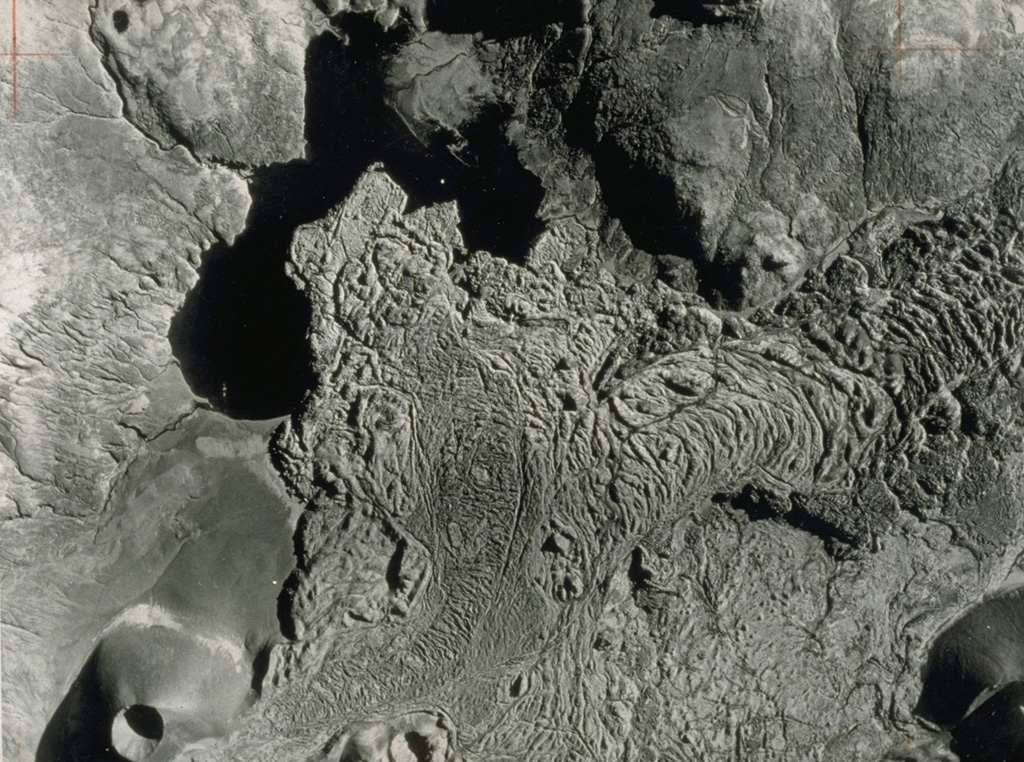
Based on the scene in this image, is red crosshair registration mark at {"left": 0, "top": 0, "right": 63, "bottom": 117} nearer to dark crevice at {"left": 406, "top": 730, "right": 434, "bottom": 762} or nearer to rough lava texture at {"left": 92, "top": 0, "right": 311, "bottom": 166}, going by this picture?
rough lava texture at {"left": 92, "top": 0, "right": 311, "bottom": 166}

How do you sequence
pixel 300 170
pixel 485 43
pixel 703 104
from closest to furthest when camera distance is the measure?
pixel 703 104 < pixel 485 43 < pixel 300 170

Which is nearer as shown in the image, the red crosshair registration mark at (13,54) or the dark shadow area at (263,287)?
the red crosshair registration mark at (13,54)

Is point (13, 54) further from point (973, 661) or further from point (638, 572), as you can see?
point (973, 661)

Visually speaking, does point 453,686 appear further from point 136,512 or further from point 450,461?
point 136,512

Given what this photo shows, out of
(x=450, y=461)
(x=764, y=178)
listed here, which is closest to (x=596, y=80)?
(x=764, y=178)

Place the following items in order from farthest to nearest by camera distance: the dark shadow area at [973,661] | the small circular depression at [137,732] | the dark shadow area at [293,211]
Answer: the dark shadow area at [293,211]
the dark shadow area at [973,661]
the small circular depression at [137,732]

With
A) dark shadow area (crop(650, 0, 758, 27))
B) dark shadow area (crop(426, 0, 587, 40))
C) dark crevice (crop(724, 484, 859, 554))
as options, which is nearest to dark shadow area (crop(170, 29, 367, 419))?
dark shadow area (crop(426, 0, 587, 40))

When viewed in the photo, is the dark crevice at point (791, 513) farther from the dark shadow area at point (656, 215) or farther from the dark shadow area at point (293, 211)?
the dark shadow area at point (293, 211)

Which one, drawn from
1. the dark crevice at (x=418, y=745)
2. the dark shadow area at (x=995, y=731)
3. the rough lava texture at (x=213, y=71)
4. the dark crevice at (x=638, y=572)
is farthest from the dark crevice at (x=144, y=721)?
the dark shadow area at (x=995, y=731)
